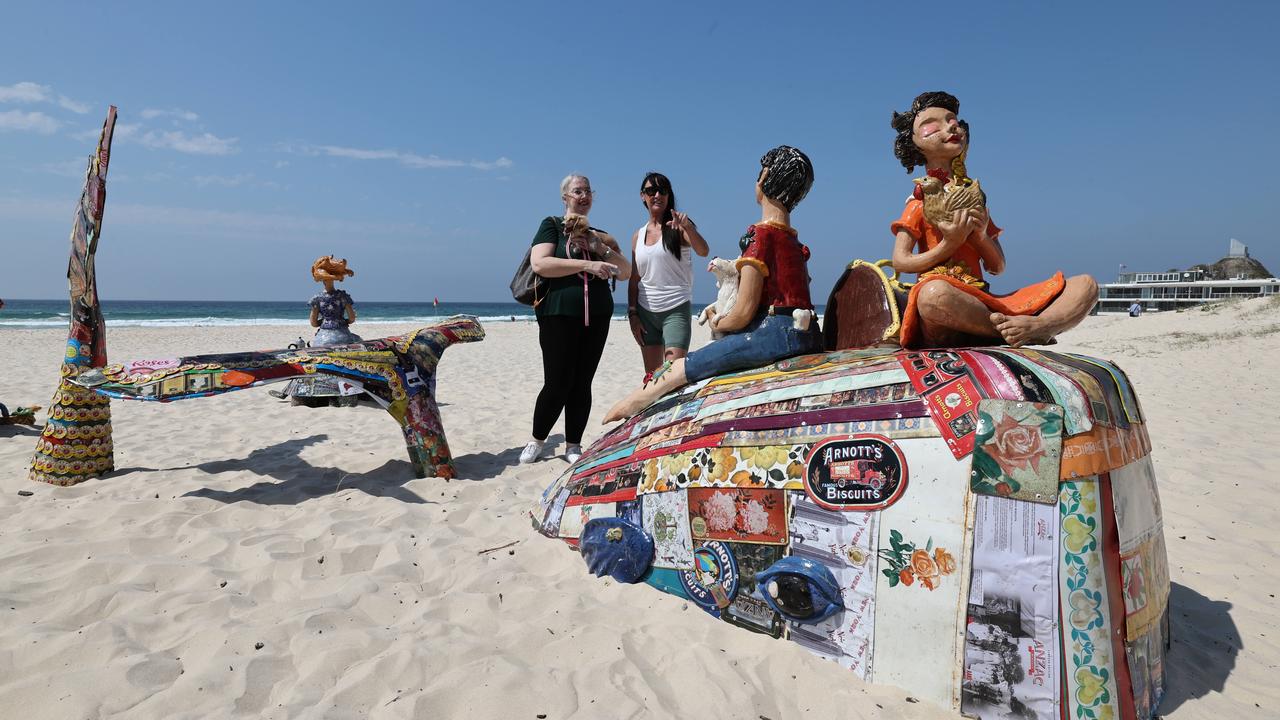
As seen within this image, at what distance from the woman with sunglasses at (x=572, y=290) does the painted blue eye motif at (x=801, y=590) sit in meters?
2.58

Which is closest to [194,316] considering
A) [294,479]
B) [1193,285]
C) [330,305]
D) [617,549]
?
[330,305]

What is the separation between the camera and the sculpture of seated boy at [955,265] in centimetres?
250

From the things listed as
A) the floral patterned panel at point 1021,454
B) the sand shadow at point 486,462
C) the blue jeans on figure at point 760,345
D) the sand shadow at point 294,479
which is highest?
the blue jeans on figure at point 760,345

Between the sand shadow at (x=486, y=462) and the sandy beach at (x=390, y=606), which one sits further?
the sand shadow at (x=486, y=462)

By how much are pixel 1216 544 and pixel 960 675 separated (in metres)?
2.87

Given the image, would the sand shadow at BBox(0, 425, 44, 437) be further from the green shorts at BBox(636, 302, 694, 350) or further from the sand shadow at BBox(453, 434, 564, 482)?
the green shorts at BBox(636, 302, 694, 350)

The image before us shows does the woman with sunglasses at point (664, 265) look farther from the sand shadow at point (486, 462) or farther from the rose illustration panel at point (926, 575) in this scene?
the rose illustration panel at point (926, 575)

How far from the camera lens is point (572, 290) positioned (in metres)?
4.62

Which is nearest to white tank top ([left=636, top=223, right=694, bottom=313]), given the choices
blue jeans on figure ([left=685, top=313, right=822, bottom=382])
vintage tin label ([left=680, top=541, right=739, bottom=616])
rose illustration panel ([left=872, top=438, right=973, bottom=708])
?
blue jeans on figure ([left=685, top=313, right=822, bottom=382])

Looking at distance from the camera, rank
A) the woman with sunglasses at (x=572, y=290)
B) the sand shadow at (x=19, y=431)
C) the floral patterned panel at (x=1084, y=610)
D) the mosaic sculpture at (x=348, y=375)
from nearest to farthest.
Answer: the floral patterned panel at (x=1084, y=610)
the mosaic sculpture at (x=348, y=375)
the woman with sunglasses at (x=572, y=290)
the sand shadow at (x=19, y=431)

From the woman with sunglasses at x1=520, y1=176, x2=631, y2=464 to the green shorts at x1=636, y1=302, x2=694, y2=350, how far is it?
30cm

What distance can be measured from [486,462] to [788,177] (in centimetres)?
359

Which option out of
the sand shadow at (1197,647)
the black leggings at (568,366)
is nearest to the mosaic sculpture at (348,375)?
the black leggings at (568,366)

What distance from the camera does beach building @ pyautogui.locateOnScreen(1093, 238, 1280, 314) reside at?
155 ft
